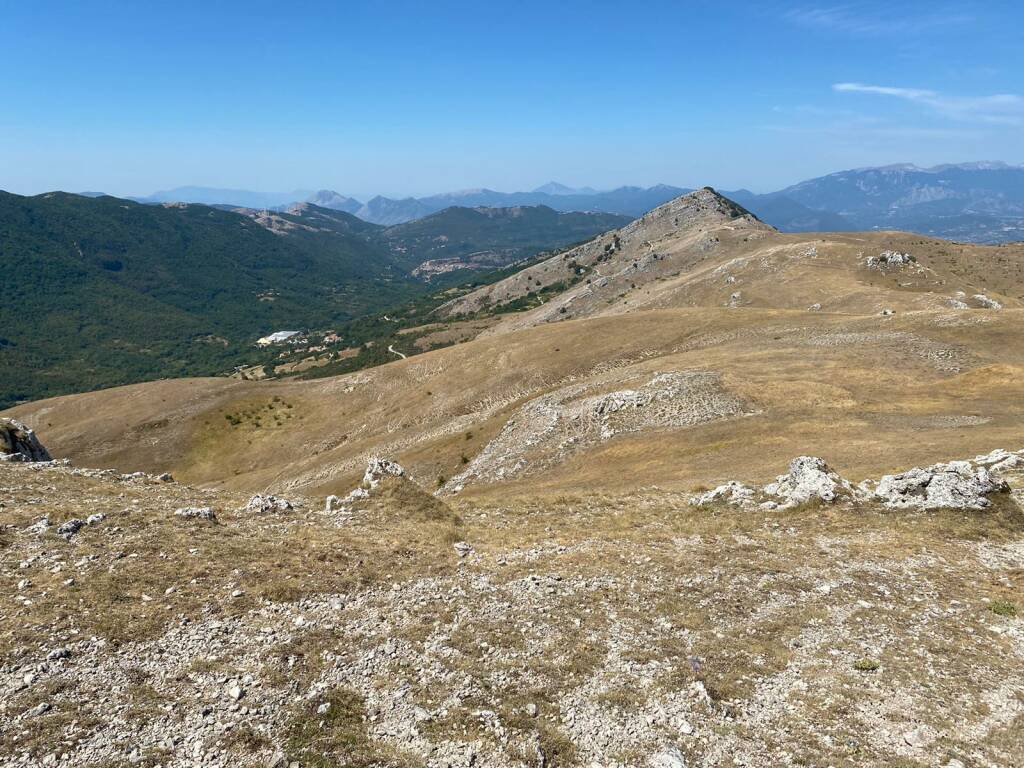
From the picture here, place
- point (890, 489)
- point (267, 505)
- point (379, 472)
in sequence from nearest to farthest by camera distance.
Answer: point (267, 505), point (890, 489), point (379, 472)

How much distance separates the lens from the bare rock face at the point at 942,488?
25484mm

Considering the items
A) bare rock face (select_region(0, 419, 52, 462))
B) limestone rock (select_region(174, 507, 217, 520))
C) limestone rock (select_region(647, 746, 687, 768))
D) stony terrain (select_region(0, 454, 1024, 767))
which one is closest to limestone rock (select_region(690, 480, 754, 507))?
stony terrain (select_region(0, 454, 1024, 767))

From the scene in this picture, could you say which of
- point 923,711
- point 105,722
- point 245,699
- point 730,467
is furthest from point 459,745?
point 730,467

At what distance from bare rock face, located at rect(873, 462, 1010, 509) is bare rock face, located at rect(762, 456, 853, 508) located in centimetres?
190

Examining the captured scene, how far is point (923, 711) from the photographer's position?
1409 cm

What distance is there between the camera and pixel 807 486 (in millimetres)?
28406

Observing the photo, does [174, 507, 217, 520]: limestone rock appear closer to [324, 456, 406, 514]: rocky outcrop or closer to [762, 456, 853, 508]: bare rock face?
[324, 456, 406, 514]: rocky outcrop

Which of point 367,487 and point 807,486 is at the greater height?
point 807,486

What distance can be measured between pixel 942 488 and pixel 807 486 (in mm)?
5986

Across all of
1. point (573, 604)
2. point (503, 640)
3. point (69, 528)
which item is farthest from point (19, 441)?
point (573, 604)

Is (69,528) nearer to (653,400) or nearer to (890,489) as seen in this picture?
(890,489)

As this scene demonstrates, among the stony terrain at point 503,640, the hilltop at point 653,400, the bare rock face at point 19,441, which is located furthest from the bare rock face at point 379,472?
the bare rock face at point 19,441

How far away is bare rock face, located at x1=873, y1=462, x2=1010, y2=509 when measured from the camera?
25.5 metres

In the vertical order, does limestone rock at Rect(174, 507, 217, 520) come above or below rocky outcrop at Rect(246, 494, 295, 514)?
above
